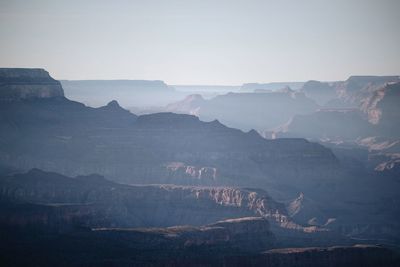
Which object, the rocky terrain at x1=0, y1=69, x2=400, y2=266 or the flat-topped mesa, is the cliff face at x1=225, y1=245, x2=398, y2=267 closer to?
the rocky terrain at x1=0, y1=69, x2=400, y2=266

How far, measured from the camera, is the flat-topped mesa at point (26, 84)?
158 metres

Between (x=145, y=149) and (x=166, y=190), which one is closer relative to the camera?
(x=166, y=190)

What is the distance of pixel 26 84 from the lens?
162125 millimetres

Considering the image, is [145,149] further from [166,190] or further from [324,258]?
[324,258]

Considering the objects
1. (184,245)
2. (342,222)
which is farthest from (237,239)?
(342,222)

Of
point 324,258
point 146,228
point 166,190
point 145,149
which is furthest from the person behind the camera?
point 145,149

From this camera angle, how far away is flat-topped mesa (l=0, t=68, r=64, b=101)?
519ft

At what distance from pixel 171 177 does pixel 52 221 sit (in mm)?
44517

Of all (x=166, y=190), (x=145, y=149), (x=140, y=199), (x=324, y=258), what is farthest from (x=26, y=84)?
(x=324, y=258)

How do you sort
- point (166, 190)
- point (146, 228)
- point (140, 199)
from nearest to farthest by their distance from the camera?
point (146, 228) → point (140, 199) → point (166, 190)

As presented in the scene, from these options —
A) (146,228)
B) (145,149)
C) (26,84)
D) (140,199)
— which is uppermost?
(26,84)

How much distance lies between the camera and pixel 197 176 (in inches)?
5674

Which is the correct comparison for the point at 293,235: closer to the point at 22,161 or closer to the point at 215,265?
the point at 215,265

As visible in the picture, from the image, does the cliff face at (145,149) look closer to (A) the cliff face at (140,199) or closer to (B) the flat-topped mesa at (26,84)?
(B) the flat-topped mesa at (26,84)
